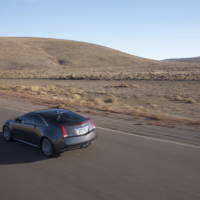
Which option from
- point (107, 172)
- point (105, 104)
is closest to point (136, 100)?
point (105, 104)

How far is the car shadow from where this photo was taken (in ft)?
26.2

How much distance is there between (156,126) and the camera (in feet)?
40.3

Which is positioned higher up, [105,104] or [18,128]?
[18,128]

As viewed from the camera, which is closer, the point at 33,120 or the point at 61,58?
the point at 33,120

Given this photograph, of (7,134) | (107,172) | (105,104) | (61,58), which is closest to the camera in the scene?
(107,172)

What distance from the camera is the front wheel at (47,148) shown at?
26.2ft

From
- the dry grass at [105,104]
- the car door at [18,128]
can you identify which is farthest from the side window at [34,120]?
the dry grass at [105,104]

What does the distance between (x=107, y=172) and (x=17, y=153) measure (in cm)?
319

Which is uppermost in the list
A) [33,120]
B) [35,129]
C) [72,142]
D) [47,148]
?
[33,120]

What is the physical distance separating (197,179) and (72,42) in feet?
488

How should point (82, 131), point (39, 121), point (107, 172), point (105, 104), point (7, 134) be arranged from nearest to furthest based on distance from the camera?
point (107, 172), point (82, 131), point (39, 121), point (7, 134), point (105, 104)

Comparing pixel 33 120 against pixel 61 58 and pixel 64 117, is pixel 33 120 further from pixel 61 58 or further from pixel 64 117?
pixel 61 58

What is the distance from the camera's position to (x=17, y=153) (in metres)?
8.62

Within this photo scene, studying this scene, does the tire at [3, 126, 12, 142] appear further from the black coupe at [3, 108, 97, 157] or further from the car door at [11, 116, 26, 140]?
the black coupe at [3, 108, 97, 157]
